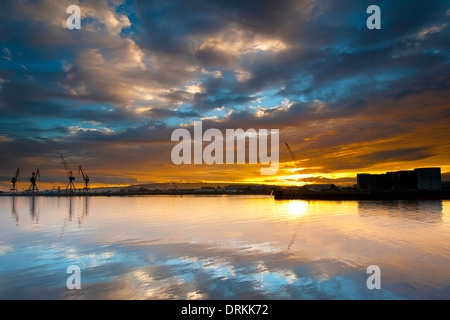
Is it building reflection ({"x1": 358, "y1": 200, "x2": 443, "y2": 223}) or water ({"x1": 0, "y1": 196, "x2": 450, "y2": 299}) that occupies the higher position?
water ({"x1": 0, "y1": 196, "x2": 450, "y2": 299})

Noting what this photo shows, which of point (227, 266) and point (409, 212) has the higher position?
point (227, 266)

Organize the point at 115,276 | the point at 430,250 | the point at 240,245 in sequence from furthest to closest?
the point at 240,245
the point at 430,250
the point at 115,276

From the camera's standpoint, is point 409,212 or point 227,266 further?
point 409,212

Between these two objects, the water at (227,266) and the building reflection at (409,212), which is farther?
the building reflection at (409,212)

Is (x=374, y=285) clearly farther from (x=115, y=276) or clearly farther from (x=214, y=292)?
(x=115, y=276)

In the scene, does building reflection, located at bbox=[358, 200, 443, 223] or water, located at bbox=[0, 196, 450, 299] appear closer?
water, located at bbox=[0, 196, 450, 299]

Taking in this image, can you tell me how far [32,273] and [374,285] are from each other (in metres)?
17.9

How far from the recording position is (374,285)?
13461 millimetres

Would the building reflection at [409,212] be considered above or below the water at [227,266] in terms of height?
below
